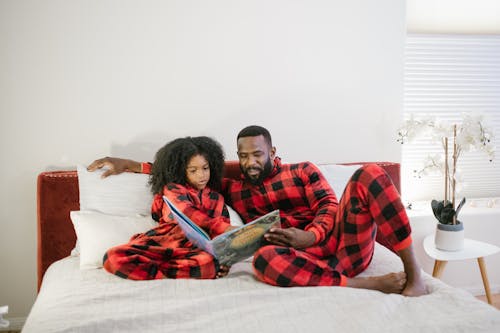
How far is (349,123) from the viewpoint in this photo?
2.75m

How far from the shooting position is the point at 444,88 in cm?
309

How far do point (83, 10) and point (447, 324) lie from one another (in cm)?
214

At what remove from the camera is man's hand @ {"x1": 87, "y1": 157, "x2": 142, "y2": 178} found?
2.18m

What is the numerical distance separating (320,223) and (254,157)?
43cm

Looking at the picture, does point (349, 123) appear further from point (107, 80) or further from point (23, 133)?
point (23, 133)

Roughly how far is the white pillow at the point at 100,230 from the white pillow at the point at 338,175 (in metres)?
0.89

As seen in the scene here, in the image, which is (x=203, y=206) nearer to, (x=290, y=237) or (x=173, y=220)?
(x=173, y=220)

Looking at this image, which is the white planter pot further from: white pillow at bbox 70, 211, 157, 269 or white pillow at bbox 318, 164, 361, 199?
white pillow at bbox 70, 211, 157, 269

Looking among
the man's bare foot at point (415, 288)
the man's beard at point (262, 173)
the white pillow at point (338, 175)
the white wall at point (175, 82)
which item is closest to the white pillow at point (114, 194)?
the white wall at point (175, 82)

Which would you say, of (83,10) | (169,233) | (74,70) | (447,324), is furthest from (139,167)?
(447,324)

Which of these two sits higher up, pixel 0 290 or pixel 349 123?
pixel 349 123

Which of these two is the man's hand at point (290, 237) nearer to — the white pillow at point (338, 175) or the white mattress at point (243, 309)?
the white mattress at point (243, 309)

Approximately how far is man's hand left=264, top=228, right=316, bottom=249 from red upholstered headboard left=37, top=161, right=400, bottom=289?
1042 millimetres

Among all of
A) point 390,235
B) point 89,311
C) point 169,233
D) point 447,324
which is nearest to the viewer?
point 447,324
